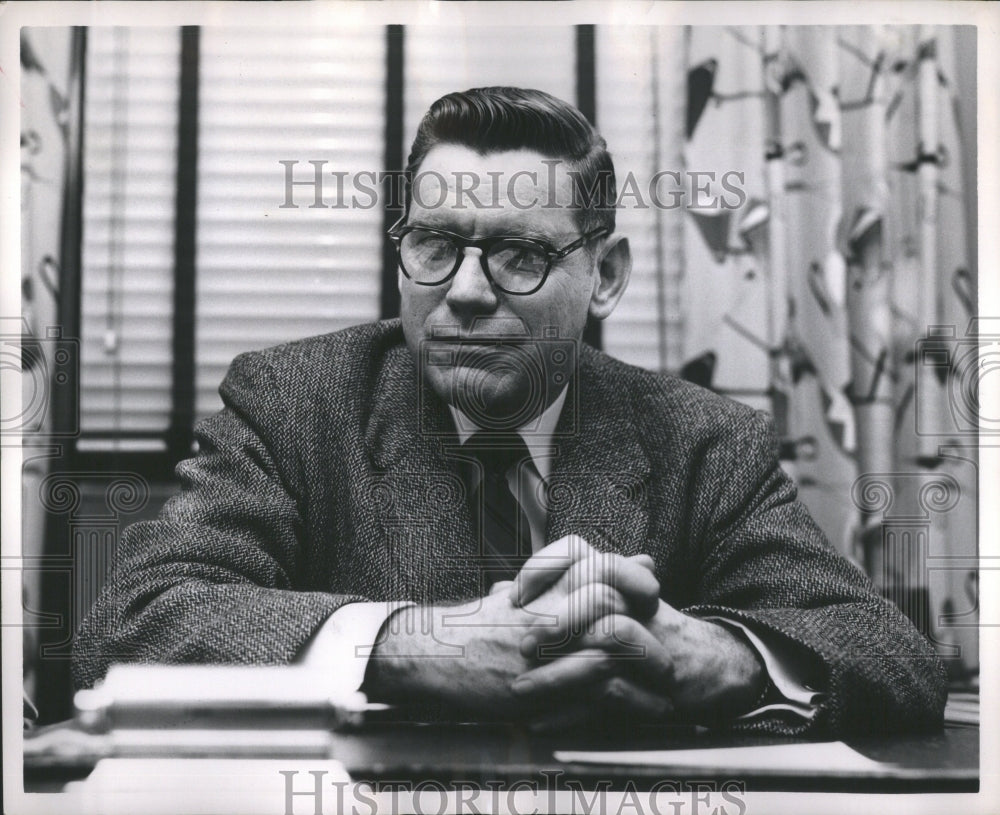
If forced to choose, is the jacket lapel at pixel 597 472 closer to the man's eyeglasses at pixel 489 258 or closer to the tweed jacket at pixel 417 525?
the tweed jacket at pixel 417 525

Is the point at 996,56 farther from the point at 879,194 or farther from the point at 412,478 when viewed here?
the point at 412,478

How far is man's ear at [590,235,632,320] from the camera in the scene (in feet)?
4.04

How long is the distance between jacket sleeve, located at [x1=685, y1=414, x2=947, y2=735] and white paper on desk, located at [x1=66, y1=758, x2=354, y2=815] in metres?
0.51

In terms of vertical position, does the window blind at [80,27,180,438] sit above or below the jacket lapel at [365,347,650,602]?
above

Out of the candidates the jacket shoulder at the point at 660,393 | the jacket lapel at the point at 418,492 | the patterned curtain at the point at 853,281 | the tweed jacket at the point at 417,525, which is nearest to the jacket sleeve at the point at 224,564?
the tweed jacket at the point at 417,525

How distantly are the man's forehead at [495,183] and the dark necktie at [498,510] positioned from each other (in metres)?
0.28

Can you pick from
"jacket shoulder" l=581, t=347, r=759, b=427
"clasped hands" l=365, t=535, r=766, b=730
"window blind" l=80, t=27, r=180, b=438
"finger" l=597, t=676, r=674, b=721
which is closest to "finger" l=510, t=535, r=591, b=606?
"clasped hands" l=365, t=535, r=766, b=730

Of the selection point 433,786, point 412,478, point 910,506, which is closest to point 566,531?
point 412,478

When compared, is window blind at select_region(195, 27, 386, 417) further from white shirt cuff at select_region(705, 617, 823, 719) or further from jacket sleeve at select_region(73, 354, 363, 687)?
white shirt cuff at select_region(705, 617, 823, 719)

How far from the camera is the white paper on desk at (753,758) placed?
39.9 inches

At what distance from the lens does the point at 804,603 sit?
1125mm

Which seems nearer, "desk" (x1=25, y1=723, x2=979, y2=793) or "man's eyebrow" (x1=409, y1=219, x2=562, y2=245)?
"desk" (x1=25, y1=723, x2=979, y2=793)

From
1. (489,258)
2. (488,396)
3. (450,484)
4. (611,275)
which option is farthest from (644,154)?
(450,484)

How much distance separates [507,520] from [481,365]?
195mm
